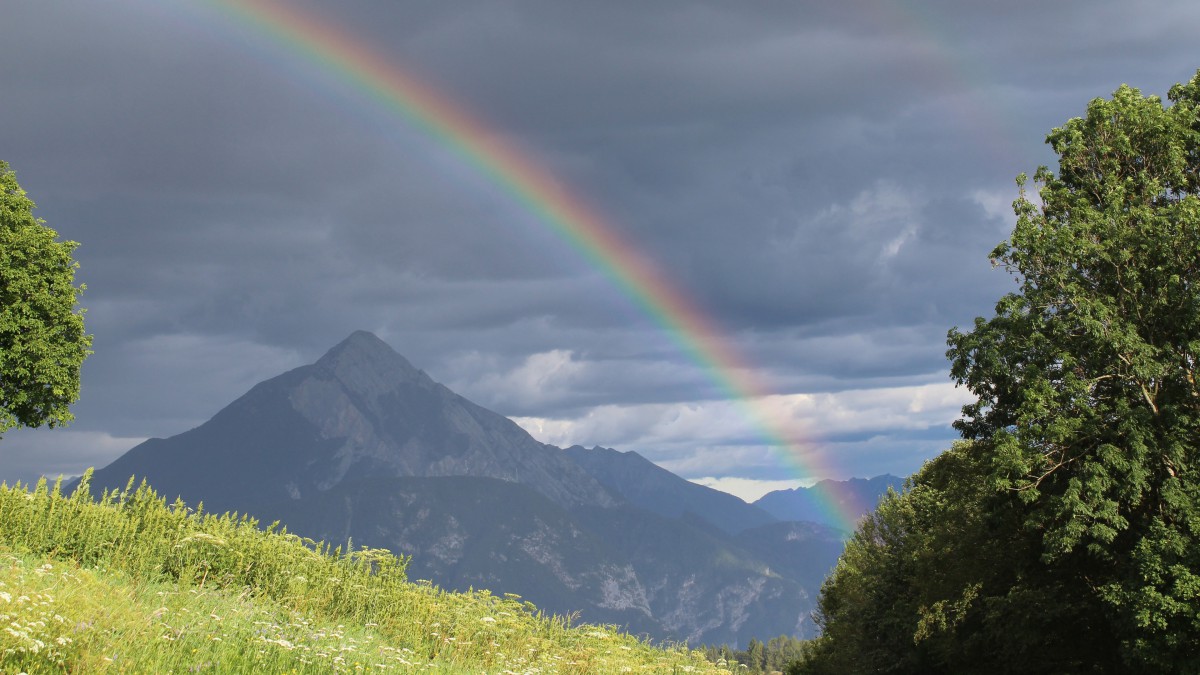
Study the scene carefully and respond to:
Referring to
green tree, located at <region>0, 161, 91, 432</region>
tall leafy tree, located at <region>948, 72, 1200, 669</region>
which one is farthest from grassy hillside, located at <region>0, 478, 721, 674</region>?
green tree, located at <region>0, 161, 91, 432</region>

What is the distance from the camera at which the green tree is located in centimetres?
3584

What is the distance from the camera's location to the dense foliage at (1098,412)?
26406 mm

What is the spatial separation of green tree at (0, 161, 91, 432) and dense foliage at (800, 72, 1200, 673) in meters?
37.4

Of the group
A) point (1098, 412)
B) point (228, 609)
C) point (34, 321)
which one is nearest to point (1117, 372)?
point (1098, 412)

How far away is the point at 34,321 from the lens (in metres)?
36.3

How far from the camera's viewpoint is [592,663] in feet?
57.5

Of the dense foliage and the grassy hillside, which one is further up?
the dense foliage

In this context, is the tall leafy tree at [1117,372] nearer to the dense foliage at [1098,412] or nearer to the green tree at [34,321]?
the dense foliage at [1098,412]

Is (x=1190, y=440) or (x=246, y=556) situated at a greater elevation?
(x=1190, y=440)

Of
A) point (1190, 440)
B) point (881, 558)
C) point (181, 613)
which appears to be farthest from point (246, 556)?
point (881, 558)

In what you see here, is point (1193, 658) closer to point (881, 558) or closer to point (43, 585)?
point (43, 585)

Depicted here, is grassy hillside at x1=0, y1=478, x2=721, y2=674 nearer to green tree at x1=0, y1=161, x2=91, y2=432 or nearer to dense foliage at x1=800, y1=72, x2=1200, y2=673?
dense foliage at x1=800, y1=72, x2=1200, y2=673

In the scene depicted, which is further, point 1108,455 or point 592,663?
point 1108,455

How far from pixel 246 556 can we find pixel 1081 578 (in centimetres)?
2906
